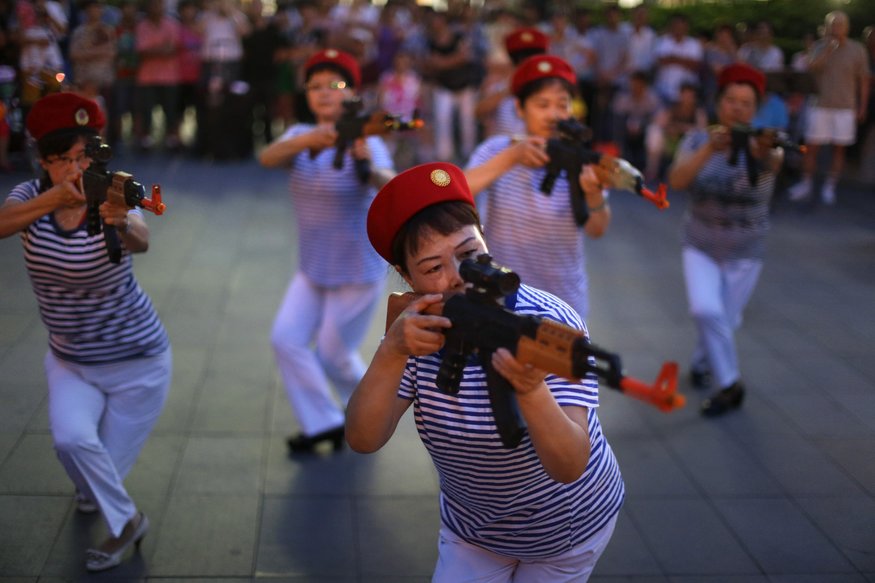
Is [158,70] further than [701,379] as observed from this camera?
Yes

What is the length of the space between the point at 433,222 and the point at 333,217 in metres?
3.05

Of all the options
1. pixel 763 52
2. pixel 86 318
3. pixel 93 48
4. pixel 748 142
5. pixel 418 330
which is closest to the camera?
pixel 418 330

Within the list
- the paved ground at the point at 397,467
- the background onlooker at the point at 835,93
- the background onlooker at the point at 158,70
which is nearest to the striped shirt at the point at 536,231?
the paved ground at the point at 397,467

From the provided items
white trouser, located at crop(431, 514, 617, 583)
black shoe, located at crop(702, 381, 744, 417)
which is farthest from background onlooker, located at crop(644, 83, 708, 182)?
white trouser, located at crop(431, 514, 617, 583)

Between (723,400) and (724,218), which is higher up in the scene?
(724,218)

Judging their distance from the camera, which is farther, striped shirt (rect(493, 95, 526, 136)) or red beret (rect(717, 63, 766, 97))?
striped shirt (rect(493, 95, 526, 136))

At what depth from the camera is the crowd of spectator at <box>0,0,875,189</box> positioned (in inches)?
571

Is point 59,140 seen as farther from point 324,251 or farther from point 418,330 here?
point 418,330

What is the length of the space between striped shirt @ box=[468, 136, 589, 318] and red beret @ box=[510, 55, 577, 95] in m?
0.33

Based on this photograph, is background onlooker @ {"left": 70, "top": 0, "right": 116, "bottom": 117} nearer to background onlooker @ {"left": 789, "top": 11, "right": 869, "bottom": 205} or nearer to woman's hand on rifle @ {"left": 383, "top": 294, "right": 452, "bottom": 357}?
background onlooker @ {"left": 789, "top": 11, "right": 869, "bottom": 205}

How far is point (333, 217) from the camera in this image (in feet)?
19.2

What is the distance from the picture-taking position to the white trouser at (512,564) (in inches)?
127

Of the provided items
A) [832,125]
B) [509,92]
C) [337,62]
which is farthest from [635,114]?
[337,62]

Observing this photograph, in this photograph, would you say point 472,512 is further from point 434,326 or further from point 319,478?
point 319,478
